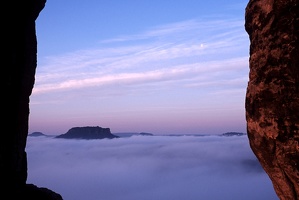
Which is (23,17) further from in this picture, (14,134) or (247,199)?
(247,199)

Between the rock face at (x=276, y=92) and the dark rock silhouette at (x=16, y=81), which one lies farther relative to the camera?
the dark rock silhouette at (x=16, y=81)

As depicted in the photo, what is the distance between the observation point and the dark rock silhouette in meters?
17.7

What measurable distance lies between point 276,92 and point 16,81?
51.1 feet

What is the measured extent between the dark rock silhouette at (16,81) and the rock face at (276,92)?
13605 mm

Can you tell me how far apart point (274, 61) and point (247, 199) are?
20491 centimetres

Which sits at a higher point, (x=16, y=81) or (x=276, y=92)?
(x=16, y=81)

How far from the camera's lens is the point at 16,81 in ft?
62.8

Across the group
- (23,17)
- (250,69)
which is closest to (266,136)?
(250,69)

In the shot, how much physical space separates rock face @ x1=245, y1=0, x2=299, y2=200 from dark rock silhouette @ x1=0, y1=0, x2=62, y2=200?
1361cm

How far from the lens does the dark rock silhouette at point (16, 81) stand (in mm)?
17734

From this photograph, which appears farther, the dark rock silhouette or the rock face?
the dark rock silhouette

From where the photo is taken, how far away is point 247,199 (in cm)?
19525

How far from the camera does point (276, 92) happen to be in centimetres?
981

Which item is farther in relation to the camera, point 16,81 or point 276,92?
point 16,81
